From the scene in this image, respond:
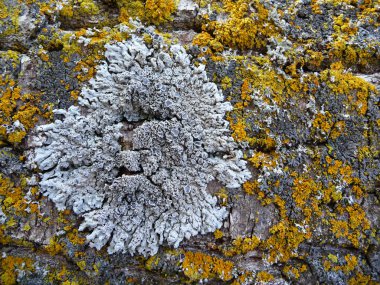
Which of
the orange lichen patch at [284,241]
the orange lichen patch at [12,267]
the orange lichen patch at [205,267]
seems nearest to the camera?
the orange lichen patch at [12,267]

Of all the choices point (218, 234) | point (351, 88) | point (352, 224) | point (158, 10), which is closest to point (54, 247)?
point (218, 234)

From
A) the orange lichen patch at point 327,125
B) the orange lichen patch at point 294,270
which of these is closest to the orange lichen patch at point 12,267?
the orange lichen patch at point 294,270

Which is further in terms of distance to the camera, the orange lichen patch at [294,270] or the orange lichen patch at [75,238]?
the orange lichen patch at [294,270]

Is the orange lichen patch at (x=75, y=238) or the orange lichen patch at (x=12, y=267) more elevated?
the orange lichen patch at (x=75, y=238)

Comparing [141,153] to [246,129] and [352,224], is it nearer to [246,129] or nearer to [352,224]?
[246,129]

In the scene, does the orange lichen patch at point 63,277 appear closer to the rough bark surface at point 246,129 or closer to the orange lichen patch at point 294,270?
the rough bark surface at point 246,129

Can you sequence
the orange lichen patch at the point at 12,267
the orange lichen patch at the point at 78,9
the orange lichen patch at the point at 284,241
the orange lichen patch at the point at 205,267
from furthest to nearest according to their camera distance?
1. the orange lichen patch at the point at 78,9
2. the orange lichen patch at the point at 284,241
3. the orange lichen patch at the point at 205,267
4. the orange lichen patch at the point at 12,267

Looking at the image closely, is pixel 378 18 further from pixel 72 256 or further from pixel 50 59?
pixel 72 256
